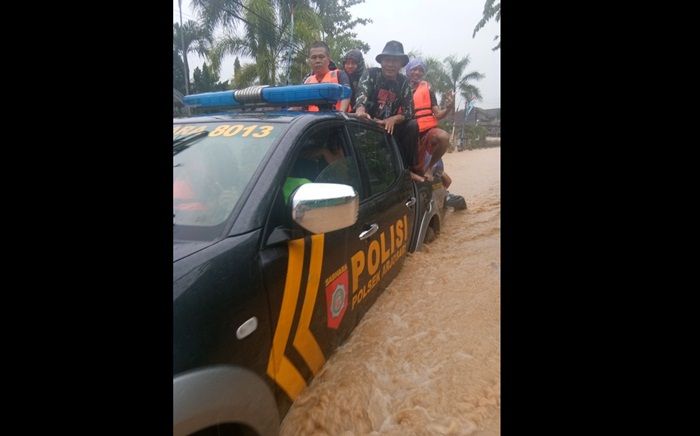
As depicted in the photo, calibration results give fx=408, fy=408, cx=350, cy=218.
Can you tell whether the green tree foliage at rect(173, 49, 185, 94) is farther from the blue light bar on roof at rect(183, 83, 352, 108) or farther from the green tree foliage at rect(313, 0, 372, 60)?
the blue light bar on roof at rect(183, 83, 352, 108)

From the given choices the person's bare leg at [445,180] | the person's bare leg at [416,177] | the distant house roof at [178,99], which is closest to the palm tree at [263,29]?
the distant house roof at [178,99]

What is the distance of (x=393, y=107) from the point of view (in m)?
2.92

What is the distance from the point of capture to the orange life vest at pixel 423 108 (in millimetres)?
2527

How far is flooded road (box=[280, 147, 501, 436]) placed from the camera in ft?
4.51

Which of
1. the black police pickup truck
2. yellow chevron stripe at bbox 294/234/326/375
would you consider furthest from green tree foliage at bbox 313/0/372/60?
Result: yellow chevron stripe at bbox 294/234/326/375

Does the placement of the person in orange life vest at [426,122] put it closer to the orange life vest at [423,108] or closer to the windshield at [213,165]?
the orange life vest at [423,108]

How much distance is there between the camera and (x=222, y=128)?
64.1 inches

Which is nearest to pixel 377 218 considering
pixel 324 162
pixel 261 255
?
pixel 324 162

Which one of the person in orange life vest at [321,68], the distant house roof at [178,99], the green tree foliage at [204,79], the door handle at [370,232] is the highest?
the person in orange life vest at [321,68]

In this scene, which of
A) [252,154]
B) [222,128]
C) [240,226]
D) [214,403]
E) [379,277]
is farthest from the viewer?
[379,277]
